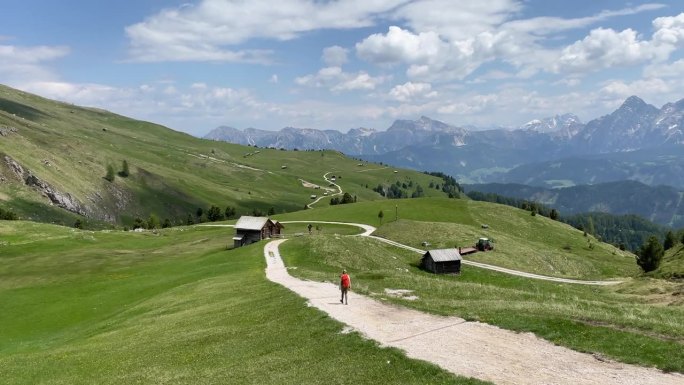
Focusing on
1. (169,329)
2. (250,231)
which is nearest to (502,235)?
(250,231)

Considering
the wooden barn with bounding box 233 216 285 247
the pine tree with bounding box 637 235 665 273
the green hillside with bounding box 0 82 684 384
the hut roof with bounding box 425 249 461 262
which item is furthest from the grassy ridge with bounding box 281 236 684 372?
the pine tree with bounding box 637 235 665 273

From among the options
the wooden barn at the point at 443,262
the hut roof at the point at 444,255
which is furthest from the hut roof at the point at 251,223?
the hut roof at the point at 444,255

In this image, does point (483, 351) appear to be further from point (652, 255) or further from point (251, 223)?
point (652, 255)

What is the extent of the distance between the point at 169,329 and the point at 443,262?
70056 millimetres

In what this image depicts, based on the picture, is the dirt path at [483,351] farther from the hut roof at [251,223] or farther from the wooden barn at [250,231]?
the hut roof at [251,223]

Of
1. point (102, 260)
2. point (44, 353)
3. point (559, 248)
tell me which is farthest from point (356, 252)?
point (559, 248)

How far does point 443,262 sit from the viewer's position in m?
101

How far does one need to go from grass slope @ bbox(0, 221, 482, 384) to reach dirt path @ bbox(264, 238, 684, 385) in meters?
1.55

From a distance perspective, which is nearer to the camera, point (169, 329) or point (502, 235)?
point (169, 329)

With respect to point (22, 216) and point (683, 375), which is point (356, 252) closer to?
point (683, 375)

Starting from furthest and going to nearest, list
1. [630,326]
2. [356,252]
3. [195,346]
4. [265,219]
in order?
[265,219]
[356,252]
[195,346]
[630,326]

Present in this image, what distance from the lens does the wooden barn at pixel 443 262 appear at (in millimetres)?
100625

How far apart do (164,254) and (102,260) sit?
1360 cm

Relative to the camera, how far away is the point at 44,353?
42.6 metres
